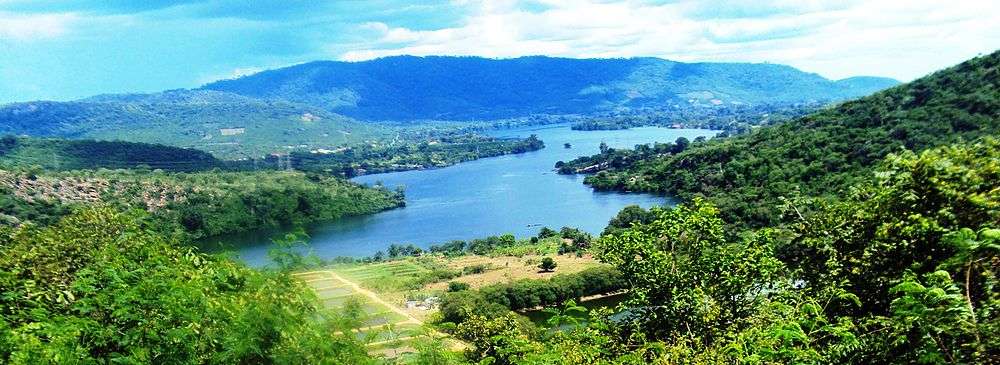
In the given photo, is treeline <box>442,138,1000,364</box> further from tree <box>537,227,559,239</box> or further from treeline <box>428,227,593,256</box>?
tree <box>537,227,559,239</box>

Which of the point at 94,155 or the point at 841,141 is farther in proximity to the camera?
the point at 94,155

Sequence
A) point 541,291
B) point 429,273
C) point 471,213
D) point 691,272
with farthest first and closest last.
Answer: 1. point 471,213
2. point 429,273
3. point 541,291
4. point 691,272

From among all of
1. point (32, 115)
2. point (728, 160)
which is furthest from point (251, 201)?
point (32, 115)

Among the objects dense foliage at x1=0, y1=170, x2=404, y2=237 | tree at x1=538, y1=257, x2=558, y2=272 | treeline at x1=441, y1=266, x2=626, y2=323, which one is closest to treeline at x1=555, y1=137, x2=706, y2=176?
dense foliage at x1=0, y1=170, x2=404, y2=237

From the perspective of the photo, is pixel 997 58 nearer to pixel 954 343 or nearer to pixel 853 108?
pixel 853 108

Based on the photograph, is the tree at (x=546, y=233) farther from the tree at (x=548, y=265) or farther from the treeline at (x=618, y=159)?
the treeline at (x=618, y=159)

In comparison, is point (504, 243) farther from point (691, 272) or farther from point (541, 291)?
point (691, 272)

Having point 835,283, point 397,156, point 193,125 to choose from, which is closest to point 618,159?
point 397,156
